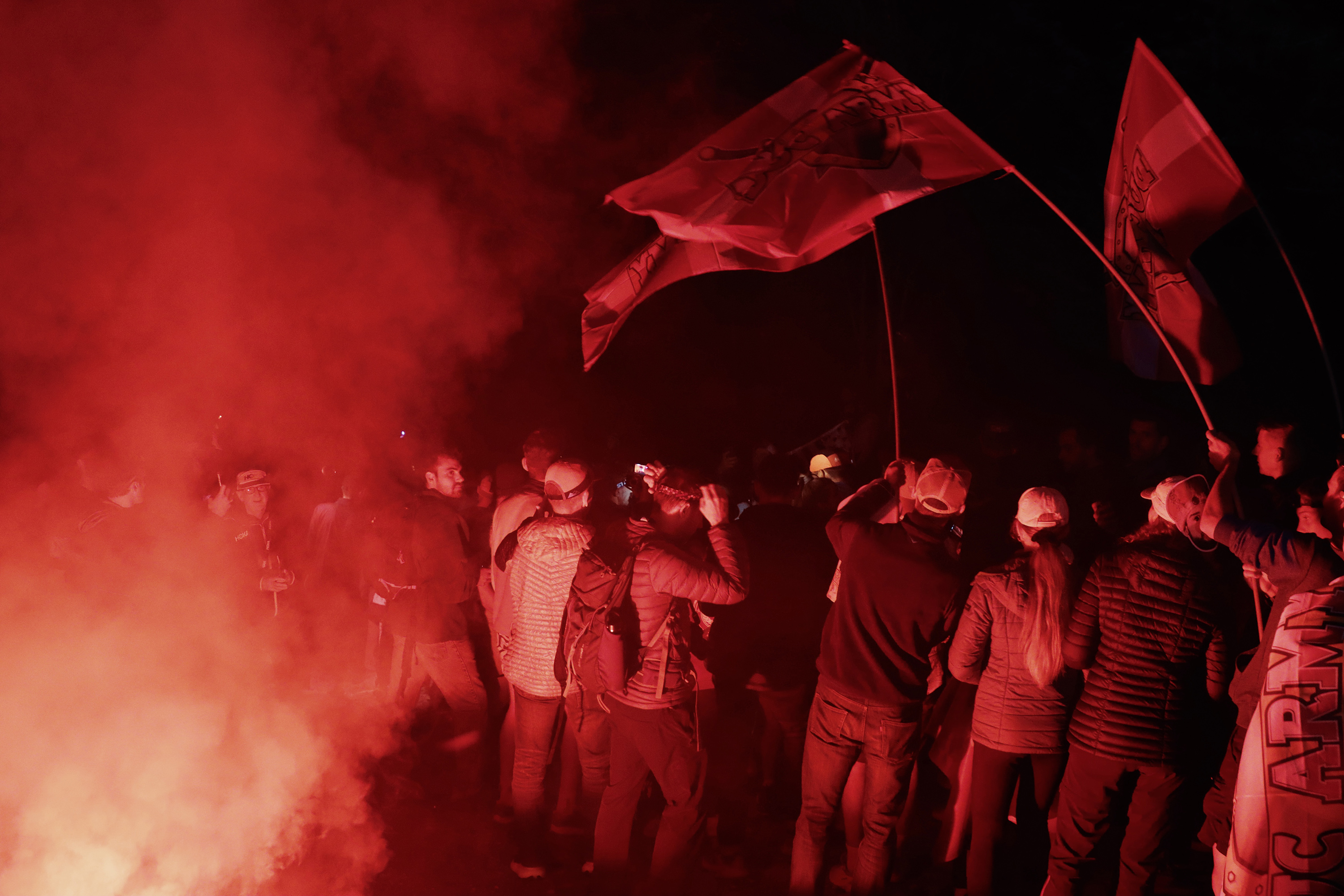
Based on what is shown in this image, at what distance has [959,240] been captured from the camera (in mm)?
12211

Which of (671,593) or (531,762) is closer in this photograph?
(671,593)

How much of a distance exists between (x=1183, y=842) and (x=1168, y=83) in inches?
152

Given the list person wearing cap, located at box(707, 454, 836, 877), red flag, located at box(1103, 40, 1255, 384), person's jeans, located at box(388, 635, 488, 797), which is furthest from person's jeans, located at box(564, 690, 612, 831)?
red flag, located at box(1103, 40, 1255, 384)

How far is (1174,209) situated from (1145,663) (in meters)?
1.88

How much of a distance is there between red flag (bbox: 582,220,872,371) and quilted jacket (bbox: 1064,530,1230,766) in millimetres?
1985

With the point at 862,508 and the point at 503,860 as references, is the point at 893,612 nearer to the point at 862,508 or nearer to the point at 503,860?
the point at 862,508

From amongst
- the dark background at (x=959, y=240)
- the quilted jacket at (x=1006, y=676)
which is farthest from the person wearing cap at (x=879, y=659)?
the dark background at (x=959, y=240)

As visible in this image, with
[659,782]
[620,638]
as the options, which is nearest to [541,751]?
[659,782]

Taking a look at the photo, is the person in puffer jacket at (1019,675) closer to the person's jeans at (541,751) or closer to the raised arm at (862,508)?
the raised arm at (862,508)

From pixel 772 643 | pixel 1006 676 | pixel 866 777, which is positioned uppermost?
pixel 1006 676

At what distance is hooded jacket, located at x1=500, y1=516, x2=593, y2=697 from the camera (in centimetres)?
371

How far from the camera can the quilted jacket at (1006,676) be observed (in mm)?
3426

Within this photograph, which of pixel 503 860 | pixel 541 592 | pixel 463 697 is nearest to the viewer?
pixel 541 592

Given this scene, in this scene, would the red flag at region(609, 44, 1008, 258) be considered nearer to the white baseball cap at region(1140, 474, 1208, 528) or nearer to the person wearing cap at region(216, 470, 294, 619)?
the white baseball cap at region(1140, 474, 1208, 528)
